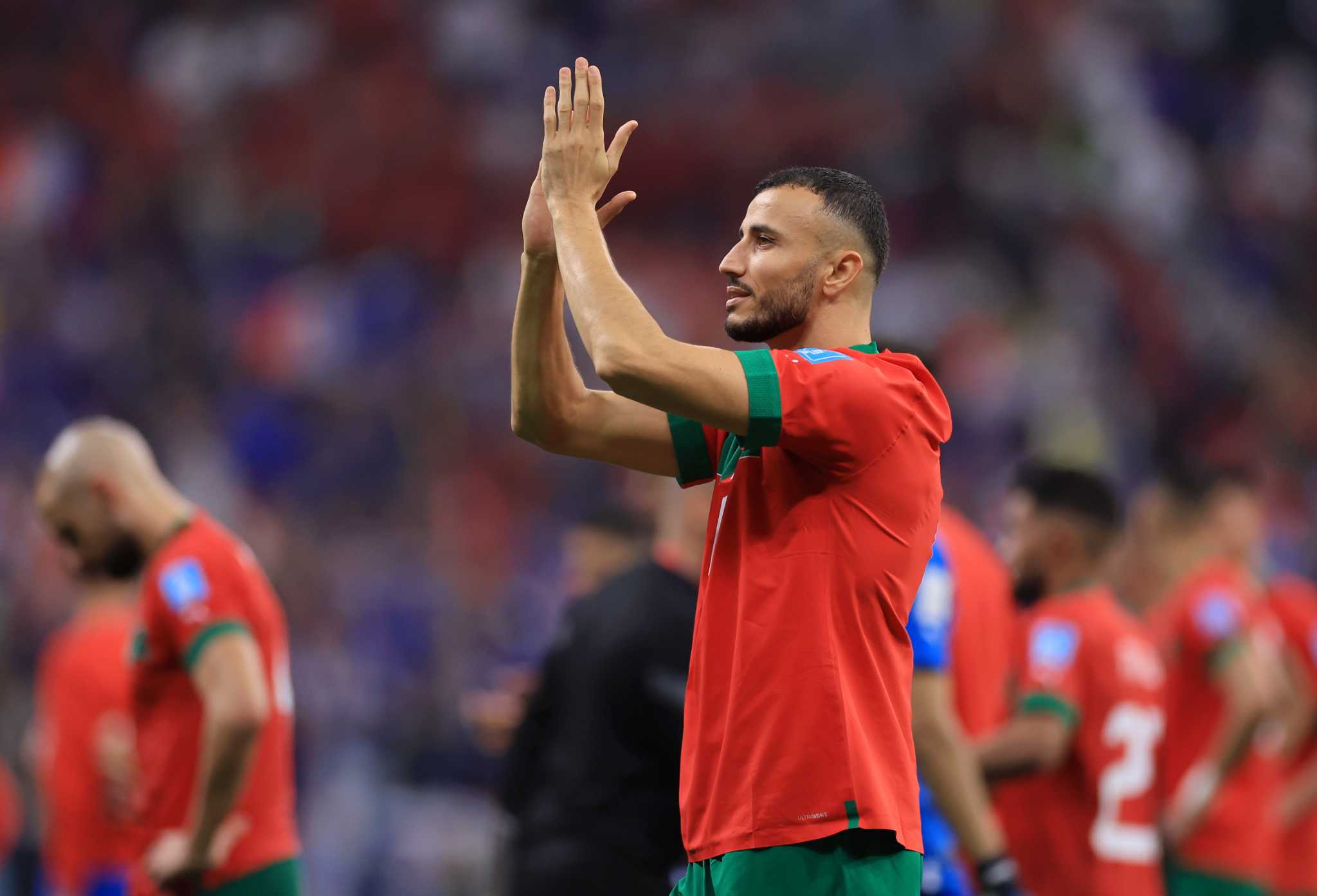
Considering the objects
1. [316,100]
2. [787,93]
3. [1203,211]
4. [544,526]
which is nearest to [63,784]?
[544,526]

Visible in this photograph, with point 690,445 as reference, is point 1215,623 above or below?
below

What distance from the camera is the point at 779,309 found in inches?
148

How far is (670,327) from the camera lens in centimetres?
1645

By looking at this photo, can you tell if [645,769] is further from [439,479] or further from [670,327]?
[670,327]

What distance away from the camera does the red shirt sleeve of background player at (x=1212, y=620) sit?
319 inches

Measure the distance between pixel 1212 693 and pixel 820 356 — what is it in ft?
17.7

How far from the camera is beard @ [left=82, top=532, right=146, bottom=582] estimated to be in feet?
18.7

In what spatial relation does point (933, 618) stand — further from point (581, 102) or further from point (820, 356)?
point (581, 102)

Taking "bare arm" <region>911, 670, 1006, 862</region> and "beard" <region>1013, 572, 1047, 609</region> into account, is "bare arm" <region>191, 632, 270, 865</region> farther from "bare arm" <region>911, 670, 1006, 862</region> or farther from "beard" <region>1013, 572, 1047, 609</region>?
"beard" <region>1013, 572, 1047, 609</region>

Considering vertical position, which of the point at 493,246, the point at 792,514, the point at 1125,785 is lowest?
the point at 1125,785

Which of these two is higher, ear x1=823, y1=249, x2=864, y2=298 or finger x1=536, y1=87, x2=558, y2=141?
finger x1=536, y1=87, x2=558, y2=141

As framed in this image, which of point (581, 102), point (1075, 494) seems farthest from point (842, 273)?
point (1075, 494)

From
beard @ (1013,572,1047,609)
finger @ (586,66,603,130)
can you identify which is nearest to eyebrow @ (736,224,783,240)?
finger @ (586,66,603,130)

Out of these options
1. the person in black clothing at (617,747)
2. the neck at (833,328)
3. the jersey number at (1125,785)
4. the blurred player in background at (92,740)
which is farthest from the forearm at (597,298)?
the blurred player in background at (92,740)
